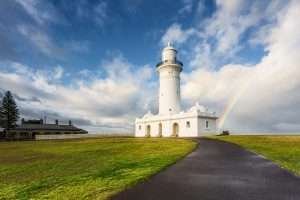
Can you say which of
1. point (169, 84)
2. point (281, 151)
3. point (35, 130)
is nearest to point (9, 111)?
point (35, 130)

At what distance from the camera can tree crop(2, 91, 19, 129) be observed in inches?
2610

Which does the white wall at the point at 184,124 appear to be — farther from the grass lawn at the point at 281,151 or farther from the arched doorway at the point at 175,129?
the grass lawn at the point at 281,151

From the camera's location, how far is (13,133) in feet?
226

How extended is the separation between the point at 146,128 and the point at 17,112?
134 ft

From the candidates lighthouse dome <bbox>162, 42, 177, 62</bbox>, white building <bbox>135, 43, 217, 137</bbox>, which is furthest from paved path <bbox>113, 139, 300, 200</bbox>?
lighthouse dome <bbox>162, 42, 177, 62</bbox>

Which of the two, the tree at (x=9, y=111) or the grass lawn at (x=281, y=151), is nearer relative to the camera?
the grass lawn at (x=281, y=151)

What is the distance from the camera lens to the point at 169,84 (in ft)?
162

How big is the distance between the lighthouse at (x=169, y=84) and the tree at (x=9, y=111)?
44490mm

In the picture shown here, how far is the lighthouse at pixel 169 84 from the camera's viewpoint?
49344 mm

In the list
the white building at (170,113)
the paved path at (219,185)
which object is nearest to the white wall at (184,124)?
the white building at (170,113)

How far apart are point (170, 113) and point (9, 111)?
47.8 meters

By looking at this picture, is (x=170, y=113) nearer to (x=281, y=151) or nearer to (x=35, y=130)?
(x=281, y=151)

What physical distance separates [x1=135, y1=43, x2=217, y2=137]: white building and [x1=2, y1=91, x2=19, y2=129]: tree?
127 ft

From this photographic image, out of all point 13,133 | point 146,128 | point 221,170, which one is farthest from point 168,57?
point 13,133
